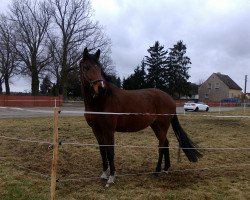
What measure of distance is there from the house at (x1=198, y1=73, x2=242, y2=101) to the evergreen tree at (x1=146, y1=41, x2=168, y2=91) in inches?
1218

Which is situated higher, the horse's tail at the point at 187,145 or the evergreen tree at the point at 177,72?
the evergreen tree at the point at 177,72

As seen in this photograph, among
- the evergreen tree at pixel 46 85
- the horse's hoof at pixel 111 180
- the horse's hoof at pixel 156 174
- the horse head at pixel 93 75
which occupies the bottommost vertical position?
the horse's hoof at pixel 156 174

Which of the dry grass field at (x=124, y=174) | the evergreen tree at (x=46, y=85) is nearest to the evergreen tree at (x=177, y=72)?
the evergreen tree at (x=46, y=85)

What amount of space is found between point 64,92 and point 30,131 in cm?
3948

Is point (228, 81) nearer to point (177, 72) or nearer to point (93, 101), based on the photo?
point (177, 72)

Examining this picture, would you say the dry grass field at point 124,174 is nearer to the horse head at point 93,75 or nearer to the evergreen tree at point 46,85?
the horse head at point 93,75

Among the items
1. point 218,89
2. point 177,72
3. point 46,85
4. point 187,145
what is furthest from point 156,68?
point 187,145

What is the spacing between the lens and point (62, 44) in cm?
4925

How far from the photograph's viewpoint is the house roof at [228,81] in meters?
93.4

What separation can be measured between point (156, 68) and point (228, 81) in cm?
3656

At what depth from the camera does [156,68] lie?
6525 centimetres

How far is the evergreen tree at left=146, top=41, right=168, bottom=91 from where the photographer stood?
64869 mm

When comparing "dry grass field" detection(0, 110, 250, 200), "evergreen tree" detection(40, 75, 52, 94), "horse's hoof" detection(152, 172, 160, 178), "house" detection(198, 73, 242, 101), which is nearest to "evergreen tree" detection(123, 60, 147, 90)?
"evergreen tree" detection(40, 75, 52, 94)

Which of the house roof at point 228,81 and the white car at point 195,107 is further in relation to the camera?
the house roof at point 228,81
